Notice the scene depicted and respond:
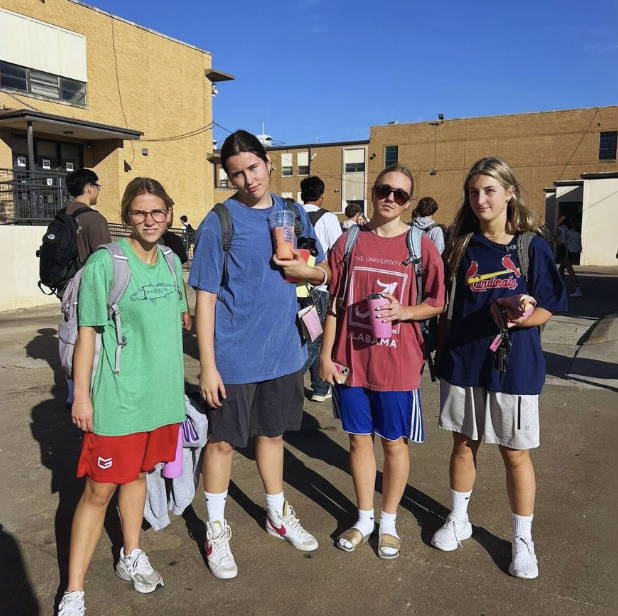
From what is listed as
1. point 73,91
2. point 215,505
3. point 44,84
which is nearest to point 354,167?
point 73,91

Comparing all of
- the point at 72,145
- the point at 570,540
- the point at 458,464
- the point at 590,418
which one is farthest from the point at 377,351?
the point at 72,145

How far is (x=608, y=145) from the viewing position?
38.3 metres

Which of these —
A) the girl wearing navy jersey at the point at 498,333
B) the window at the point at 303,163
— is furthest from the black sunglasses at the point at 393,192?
the window at the point at 303,163

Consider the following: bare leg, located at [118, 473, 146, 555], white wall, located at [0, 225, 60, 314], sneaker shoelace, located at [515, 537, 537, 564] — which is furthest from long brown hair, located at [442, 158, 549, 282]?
white wall, located at [0, 225, 60, 314]

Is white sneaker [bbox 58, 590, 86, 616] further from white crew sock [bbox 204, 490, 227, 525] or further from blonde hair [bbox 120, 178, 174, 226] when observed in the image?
blonde hair [bbox 120, 178, 174, 226]

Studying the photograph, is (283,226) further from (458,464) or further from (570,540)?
(570,540)

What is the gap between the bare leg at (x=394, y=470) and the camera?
3006mm

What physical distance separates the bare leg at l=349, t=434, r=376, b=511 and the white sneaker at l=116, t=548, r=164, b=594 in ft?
3.54

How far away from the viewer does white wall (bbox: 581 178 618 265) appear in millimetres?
26219

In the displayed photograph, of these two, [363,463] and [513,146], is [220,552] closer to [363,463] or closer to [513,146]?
[363,463]

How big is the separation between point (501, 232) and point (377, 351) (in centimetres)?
85

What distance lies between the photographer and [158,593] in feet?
8.91

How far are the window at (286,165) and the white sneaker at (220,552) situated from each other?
49257 mm

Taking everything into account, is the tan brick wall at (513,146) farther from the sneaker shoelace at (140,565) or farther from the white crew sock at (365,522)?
the sneaker shoelace at (140,565)
